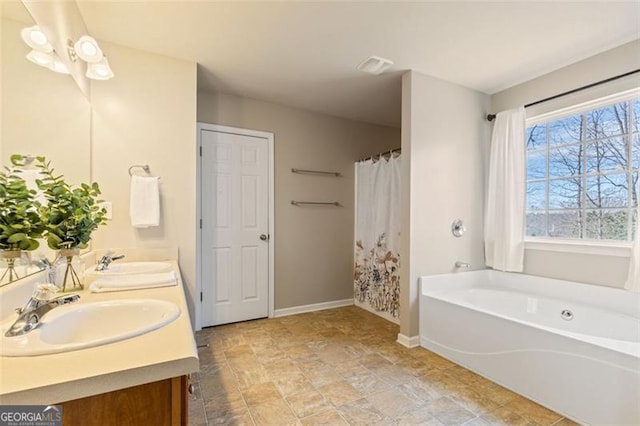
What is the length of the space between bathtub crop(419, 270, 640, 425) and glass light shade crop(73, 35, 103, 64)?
286 centimetres

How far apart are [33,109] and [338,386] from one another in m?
2.20

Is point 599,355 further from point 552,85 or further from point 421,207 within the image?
point 552,85

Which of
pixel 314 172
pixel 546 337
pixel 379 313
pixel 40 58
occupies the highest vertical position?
pixel 40 58

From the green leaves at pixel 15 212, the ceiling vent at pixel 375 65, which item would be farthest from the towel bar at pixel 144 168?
the ceiling vent at pixel 375 65

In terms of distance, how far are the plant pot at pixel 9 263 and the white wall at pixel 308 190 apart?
231 centimetres

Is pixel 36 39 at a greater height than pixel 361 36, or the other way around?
pixel 361 36

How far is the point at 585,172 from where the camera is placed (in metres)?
2.44

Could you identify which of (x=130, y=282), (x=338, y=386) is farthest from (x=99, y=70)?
(x=338, y=386)

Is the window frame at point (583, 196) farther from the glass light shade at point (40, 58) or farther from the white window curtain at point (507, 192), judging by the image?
the glass light shade at point (40, 58)

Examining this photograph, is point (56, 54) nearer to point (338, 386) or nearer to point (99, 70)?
point (99, 70)

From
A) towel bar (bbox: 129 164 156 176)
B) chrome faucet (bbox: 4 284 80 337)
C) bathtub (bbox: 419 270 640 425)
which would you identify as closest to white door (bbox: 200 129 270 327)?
towel bar (bbox: 129 164 156 176)

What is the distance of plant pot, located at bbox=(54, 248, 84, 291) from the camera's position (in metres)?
1.24

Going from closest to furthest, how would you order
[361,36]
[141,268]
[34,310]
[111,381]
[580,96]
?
[111,381] < [34,310] < [141,268] < [361,36] < [580,96]

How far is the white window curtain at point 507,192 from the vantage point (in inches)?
108
